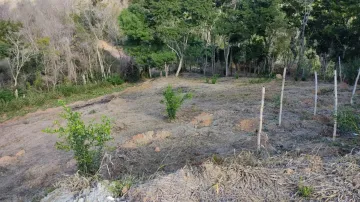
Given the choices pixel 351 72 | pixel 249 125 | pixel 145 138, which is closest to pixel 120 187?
pixel 145 138

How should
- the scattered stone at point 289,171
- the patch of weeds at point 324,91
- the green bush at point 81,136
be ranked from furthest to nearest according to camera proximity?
the patch of weeds at point 324,91 < the green bush at point 81,136 < the scattered stone at point 289,171

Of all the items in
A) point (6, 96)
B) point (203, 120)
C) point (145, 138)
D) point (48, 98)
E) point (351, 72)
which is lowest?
point (48, 98)

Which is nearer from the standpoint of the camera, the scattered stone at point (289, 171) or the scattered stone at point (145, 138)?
the scattered stone at point (289, 171)

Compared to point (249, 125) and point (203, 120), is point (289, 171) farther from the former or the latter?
point (203, 120)

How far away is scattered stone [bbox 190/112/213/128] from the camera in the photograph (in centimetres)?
673

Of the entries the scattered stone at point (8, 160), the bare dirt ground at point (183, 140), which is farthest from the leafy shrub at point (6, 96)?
the scattered stone at point (8, 160)

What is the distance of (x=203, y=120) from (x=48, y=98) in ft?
37.9

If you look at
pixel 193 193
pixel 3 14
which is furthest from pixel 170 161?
pixel 3 14

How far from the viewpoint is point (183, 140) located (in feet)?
19.1

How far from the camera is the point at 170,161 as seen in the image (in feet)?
15.8

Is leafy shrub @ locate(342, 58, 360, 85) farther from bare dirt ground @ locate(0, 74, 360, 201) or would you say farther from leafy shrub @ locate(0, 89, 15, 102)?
leafy shrub @ locate(0, 89, 15, 102)

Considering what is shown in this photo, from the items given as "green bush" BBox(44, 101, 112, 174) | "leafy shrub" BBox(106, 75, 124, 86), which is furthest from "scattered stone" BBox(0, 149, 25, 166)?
"leafy shrub" BBox(106, 75, 124, 86)

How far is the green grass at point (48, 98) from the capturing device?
14.2m

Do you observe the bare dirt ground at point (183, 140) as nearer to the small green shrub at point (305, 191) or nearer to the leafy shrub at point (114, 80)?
the small green shrub at point (305, 191)
